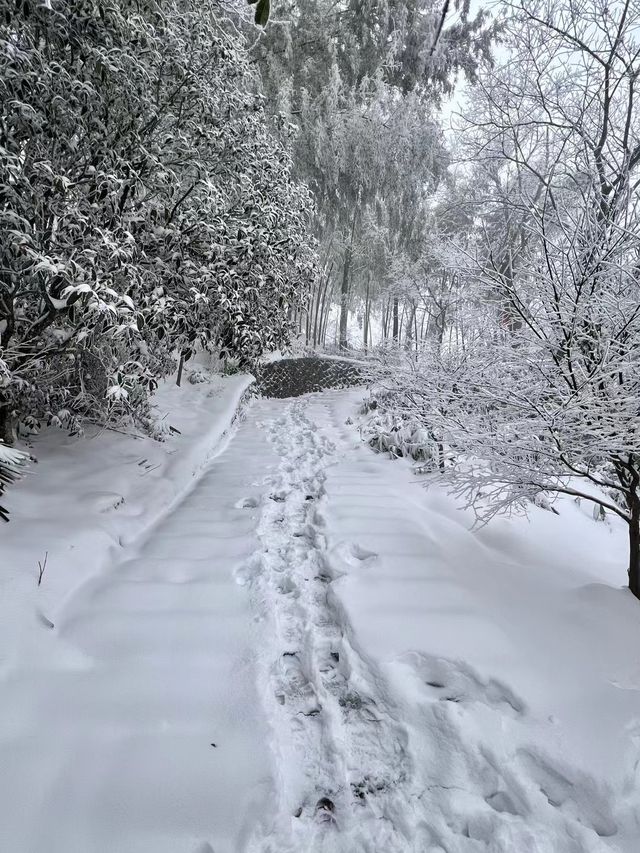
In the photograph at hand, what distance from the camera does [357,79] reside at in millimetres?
10289

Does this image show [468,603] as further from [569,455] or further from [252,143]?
[252,143]

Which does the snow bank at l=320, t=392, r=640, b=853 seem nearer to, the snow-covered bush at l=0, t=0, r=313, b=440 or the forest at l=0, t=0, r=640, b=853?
the forest at l=0, t=0, r=640, b=853

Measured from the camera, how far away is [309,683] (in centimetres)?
187

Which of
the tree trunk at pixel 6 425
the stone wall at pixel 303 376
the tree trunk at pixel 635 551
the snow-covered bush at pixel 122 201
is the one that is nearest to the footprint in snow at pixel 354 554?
the tree trunk at pixel 635 551

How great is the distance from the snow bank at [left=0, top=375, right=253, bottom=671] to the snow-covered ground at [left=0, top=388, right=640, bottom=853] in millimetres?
18

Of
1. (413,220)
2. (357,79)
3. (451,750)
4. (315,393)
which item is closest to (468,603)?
(451,750)

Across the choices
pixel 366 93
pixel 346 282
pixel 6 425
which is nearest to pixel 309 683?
pixel 6 425

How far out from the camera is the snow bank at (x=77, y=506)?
6.68 ft

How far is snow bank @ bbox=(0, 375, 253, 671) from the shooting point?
204cm

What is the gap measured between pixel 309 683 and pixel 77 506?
2.15 m

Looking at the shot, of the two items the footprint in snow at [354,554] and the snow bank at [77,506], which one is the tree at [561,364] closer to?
the footprint in snow at [354,554]

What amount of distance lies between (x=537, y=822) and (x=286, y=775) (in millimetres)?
812

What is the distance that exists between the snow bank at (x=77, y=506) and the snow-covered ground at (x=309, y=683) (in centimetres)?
2

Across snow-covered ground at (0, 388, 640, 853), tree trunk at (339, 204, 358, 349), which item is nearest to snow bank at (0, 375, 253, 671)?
snow-covered ground at (0, 388, 640, 853)
